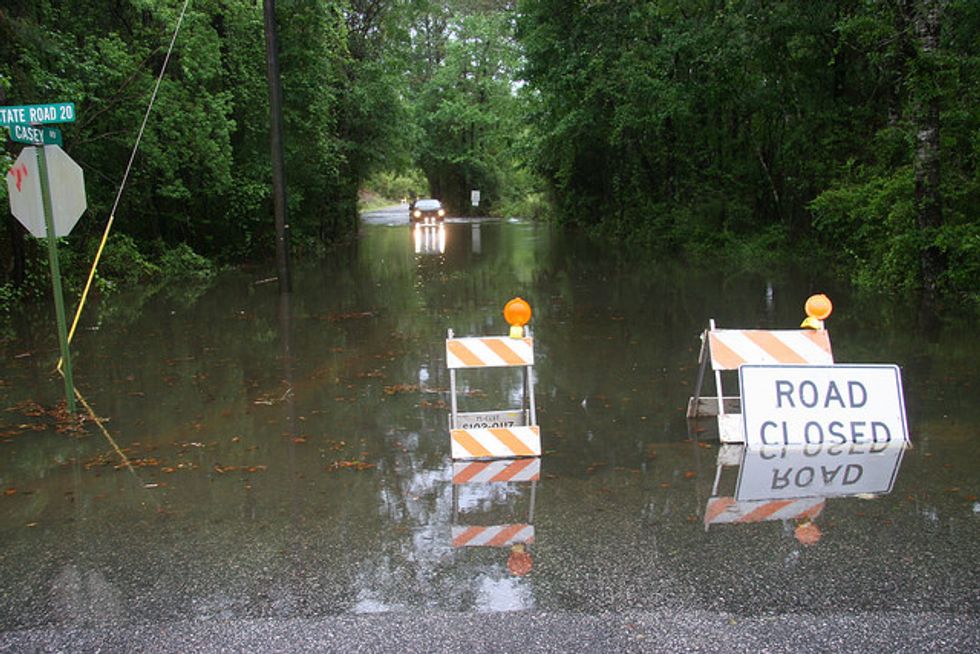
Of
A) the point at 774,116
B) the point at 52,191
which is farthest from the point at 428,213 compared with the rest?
the point at 52,191

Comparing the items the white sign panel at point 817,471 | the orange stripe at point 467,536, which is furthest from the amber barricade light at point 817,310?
the orange stripe at point 467,536

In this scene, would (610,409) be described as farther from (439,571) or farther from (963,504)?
(439,571)

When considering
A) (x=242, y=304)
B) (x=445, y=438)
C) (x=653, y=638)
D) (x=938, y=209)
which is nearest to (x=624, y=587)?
(x=653, y=638)

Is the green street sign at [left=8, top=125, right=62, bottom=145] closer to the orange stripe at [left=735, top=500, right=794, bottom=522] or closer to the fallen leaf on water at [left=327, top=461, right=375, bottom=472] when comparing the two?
the fallen leaf on water at [left=327, top=461, right=375, bottom=472]

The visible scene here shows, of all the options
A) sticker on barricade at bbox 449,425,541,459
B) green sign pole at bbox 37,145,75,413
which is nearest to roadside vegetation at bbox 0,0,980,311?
green sign pole at bbox 37,145,75,413

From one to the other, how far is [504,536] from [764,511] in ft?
5.67

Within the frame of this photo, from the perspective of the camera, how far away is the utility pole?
50.4ft

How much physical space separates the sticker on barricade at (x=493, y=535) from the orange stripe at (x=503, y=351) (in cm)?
161

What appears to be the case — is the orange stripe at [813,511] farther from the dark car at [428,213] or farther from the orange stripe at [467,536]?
the dark car at [428,213]

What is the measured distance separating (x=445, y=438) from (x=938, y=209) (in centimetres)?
945

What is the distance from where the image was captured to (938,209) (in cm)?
1251

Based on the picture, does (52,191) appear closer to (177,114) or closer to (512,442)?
(512,442)

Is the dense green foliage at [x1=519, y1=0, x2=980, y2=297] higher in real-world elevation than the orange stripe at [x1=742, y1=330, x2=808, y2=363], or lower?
higher

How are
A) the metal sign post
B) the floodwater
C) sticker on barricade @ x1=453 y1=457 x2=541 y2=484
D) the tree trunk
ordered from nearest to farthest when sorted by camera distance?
the floodwater
sticker on barricade @ x1=453 y1=457 x2=541 y2=484
the metal sign post
the tree trunk
